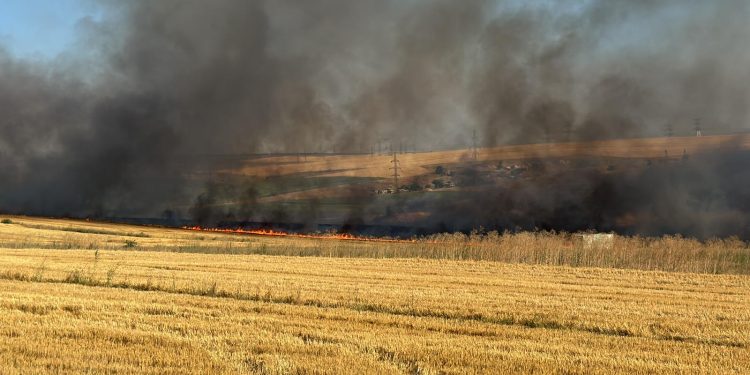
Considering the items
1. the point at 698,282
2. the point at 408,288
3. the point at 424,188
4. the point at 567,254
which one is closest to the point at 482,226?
the point at 424,188

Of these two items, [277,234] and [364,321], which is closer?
[364,321]

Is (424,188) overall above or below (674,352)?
above

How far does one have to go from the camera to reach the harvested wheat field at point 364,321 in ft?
38.6

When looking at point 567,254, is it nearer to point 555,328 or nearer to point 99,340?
point 555,328

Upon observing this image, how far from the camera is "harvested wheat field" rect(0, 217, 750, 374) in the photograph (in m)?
11.8

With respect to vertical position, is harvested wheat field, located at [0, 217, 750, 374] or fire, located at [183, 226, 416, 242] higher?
fire, located at [183, 226, 416, 242]

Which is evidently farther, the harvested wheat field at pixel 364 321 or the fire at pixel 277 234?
the fire at pixel 277 234

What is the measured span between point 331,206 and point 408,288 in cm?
8411

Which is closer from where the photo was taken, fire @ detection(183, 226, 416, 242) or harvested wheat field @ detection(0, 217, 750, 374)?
harvested wheat field @ detection(0, 217, 750, 374)

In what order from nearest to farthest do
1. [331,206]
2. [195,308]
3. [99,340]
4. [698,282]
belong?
[99,340] < [195,308] < [698,282] < [331,206]

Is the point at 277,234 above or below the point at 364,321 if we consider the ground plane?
above

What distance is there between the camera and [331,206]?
358 ft

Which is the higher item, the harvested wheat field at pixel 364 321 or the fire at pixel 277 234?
the fire at pixel 277 234

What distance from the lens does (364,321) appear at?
54.7ft
